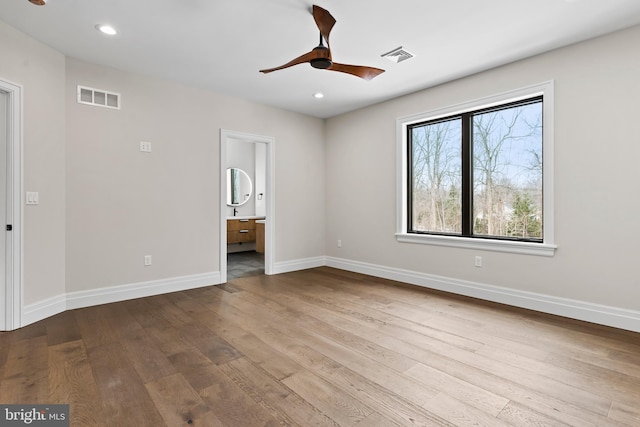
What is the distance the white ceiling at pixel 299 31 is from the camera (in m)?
2.55

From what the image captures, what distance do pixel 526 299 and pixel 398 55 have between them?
290cm

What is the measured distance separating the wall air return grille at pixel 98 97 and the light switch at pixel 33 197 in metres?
1.10

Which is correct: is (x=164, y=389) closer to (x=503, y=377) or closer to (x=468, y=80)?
(x=503, y=377)

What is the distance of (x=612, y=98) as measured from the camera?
2934mm

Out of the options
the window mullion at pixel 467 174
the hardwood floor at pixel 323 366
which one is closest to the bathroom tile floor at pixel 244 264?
the hardwood floor at pixel 323 366

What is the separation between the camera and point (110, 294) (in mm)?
3713

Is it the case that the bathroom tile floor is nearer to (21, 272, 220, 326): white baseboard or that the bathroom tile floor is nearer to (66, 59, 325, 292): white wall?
(21, 272, 220, 326): white baseboard

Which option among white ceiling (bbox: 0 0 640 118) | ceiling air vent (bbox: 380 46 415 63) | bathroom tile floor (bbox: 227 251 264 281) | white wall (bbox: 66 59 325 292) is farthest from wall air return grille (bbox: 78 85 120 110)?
ceiling air vent (bbox: 380 46 415 63)

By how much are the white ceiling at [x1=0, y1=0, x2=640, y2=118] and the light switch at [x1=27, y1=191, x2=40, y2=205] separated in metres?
1.45

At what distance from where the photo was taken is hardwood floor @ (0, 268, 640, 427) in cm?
176

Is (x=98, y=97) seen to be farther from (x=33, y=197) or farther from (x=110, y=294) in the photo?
(x=110, y=294)

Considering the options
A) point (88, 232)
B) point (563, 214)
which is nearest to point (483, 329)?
point (563, 214)

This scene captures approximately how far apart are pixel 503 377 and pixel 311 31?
3071 millimetres

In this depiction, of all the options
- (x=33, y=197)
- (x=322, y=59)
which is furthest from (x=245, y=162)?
(x=322, y=59)
